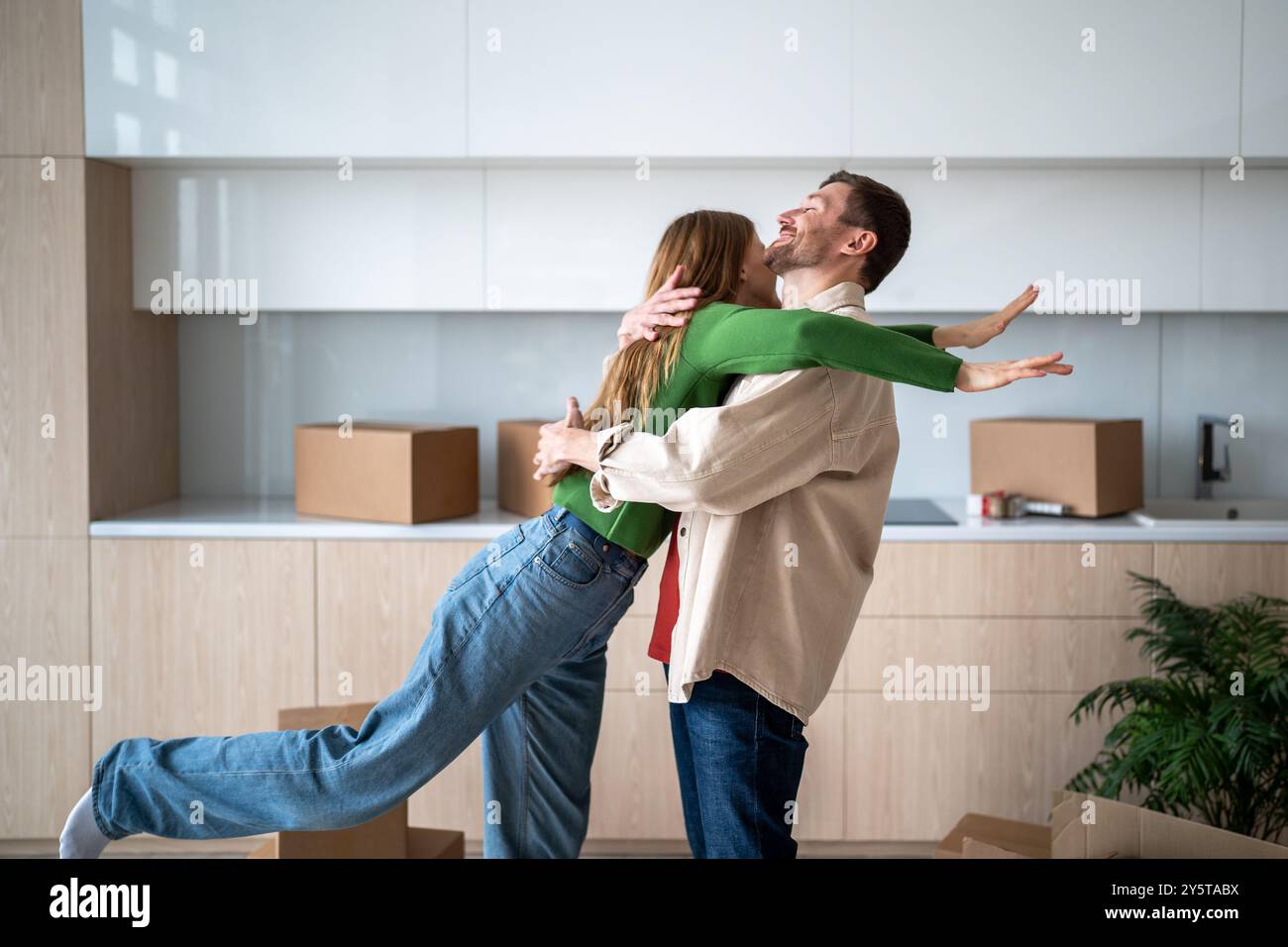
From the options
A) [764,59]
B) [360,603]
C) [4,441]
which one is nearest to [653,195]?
[764,59]

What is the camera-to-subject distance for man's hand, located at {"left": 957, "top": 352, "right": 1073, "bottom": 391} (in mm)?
1471

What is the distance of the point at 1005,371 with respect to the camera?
1483mm

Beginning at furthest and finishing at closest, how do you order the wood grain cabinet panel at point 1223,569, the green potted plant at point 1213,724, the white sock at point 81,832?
the wood grain cabinet panel at point 1223,569
the green potted plant at point 1213,724
the white sock at point 81,832

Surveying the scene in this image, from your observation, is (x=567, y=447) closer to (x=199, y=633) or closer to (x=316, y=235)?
(x=199, y=633)

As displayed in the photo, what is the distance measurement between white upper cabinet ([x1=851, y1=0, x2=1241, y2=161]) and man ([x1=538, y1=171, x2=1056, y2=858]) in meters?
1.38

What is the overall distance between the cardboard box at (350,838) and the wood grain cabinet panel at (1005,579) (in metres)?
1.26

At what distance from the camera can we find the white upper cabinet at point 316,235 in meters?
3.24

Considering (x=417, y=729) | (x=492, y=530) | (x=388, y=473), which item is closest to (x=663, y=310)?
(x=417, y=729)

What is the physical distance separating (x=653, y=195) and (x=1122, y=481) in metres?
1.48

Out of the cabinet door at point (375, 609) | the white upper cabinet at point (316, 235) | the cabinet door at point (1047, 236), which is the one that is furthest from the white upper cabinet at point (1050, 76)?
the cabinet door at point (375, 609)

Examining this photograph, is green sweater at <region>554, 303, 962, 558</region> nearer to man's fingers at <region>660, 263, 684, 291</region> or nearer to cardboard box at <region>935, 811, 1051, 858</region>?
man's fingers at <region>660, 263, 684, 291</region>

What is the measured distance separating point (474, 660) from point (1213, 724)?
1479 millimetres

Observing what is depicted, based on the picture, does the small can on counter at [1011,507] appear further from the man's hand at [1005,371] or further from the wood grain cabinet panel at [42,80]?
the wood grain cabinet panel at [42,80]

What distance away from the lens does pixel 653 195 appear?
3.18 m
